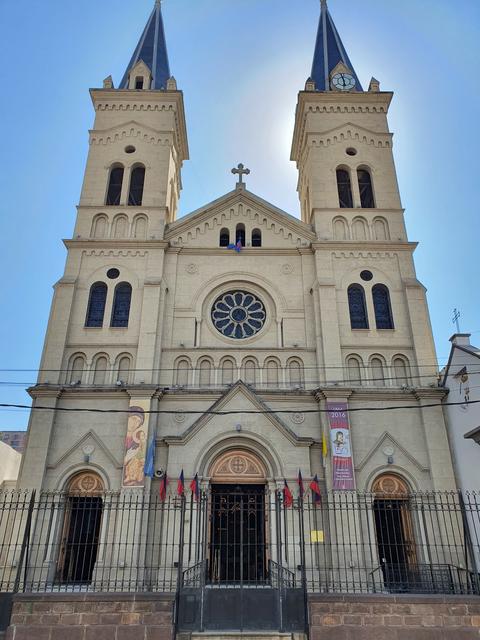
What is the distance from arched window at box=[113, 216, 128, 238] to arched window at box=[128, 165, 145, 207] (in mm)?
1487

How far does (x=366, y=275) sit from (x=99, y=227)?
13077mm

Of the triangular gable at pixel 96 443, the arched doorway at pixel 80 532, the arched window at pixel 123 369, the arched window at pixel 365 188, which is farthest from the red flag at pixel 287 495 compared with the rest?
the arched window at pixel 365 188

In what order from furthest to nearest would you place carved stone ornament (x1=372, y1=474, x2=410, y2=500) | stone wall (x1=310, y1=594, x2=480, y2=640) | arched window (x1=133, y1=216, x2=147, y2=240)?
arched window (x1=133, y1=216, x2=147, y2=240) → carved stone ornament (x1=372, y1=474, x2=410, y2=500) → stone wall (x1=310, y1=594, x2=480, y2=640)

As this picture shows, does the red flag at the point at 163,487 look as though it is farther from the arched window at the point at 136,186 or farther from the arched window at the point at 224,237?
the arched window at the point at 136,186

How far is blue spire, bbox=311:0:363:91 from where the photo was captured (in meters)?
31.6

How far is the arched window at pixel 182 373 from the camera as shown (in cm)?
2094

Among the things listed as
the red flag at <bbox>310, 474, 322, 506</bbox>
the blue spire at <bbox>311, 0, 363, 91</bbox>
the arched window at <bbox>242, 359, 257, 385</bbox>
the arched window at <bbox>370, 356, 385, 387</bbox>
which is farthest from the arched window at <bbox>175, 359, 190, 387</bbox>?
the blue spire at <bbox>311, 0, 363, 91</bbox>

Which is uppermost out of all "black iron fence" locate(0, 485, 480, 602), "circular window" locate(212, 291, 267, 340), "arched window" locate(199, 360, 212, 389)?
"circular window" locate(212, 291, 267, 340)

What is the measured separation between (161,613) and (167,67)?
3187 cm

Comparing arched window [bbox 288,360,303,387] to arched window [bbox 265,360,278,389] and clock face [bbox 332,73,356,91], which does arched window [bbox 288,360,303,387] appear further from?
clock face [bbox 332,73,356,91]

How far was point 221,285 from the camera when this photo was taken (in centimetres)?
2330

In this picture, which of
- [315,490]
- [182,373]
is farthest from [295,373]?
[315,490]

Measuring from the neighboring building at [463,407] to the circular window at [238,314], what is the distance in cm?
813

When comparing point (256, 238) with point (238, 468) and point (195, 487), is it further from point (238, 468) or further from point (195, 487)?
point (195, 487)
